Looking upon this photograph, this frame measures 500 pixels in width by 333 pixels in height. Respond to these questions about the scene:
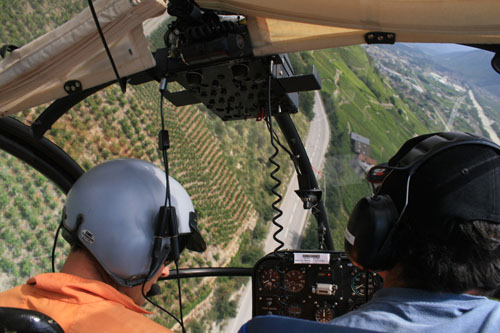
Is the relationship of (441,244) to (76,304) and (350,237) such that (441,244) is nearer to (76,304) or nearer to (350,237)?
(350,237)

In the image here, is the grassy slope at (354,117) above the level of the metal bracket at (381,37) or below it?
below

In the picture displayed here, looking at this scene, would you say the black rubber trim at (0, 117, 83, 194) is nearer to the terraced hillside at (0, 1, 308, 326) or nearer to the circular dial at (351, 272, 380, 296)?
the circular dial at (351, 272, 380, 296)

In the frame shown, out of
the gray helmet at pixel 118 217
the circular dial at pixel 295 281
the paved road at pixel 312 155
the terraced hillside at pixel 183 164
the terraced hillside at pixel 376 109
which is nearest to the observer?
the gray helmet at pixel 118 217

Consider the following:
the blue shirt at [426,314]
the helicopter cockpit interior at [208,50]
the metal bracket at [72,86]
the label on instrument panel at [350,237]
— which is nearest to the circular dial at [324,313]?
the helicopter cockpit interior at [208,50]

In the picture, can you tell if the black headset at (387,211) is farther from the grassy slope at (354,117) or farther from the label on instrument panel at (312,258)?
the grassy slope at (354,117)

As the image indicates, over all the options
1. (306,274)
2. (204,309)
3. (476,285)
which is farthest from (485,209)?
(204,309)

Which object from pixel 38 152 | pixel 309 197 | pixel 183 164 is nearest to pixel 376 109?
pixel 309 197
